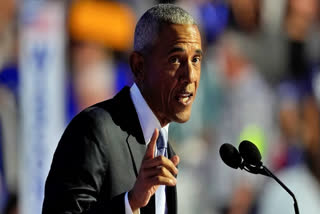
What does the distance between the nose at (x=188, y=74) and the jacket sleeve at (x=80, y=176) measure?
44 cm

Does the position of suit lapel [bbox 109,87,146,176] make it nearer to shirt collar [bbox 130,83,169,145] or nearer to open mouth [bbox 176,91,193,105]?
shirt collar [bbox 130,83,169,145]

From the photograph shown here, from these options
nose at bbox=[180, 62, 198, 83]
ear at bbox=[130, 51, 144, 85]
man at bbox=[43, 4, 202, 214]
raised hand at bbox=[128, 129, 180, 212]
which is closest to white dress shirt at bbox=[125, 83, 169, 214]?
man at bbox=[43, 4, 202, 214]

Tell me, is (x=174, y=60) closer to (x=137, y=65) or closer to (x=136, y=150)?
(x=137, y=65)

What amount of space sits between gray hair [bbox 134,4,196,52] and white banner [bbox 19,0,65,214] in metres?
3.02

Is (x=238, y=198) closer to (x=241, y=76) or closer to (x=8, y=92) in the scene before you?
(x=241, y=76)

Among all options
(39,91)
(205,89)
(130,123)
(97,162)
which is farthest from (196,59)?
(205,89)

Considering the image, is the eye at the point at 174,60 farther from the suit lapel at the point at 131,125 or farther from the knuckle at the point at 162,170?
the knuckle at the point at 162,170

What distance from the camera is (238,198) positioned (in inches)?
327

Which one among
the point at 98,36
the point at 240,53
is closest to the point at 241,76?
the point at 240,53

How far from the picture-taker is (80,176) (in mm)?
3088

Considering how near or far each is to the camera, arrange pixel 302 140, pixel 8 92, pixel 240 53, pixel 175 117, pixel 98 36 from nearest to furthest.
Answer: pixel 175 117
pixel 8 92
pixel 98 36
pixel 240 53
pixel 302 140

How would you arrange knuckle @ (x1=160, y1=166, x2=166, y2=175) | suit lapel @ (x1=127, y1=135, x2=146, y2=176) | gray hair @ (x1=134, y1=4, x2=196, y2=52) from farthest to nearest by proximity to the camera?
gray hair @ (x1=134, y1=4, x2=196, y2=52), suit lapel @ (x1=127, y1=135, x2=146, y2=176), knuckle @ (x1=160, y1=166, x2=166, y2=175)

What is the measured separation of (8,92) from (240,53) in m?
2.87

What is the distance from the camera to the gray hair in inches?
137
